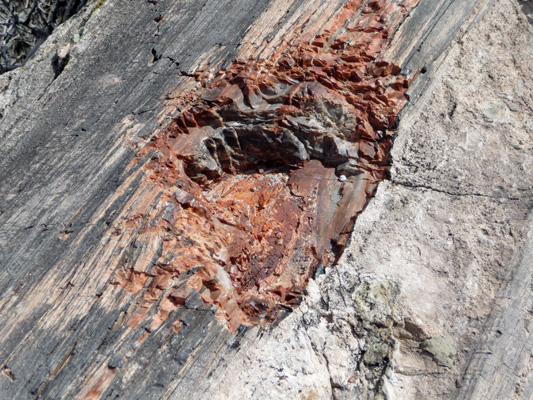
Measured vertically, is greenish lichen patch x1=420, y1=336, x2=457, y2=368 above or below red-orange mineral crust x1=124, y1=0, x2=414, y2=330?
below

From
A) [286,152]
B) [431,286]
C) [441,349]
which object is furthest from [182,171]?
[441,349]

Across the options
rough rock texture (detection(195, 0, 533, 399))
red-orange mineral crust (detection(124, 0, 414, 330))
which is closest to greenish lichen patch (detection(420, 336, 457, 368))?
rough rock texture (detection(195, 0, 533, 399))

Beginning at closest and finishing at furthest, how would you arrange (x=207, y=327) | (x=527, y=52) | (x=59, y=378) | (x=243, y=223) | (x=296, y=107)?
(x=59, y=378) → (x=207, y=327) → (x=243, y=223) → (x=296, y=107) → (x=527, y=52)

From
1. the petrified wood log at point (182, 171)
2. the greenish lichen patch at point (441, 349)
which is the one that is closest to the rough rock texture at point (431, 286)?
the greenish lichen patch at point (441, 349)

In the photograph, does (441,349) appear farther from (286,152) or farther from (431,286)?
(286,152)

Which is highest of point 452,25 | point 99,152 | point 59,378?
point 99,152

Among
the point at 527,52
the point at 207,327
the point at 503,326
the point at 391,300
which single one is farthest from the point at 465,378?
the point at 527,52

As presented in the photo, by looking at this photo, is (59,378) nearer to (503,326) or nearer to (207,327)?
(207,327)

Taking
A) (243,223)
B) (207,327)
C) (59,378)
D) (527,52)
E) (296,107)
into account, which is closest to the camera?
(59,378)

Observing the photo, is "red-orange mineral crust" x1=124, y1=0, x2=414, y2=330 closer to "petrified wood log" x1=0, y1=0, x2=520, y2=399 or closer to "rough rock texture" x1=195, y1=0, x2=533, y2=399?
"petrified wood log" x1=0, y1=0, x2=520, y2=399
